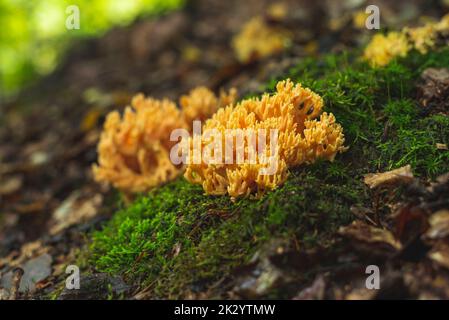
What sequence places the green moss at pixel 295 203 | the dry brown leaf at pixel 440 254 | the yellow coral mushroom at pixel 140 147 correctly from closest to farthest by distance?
1. the dry brown leaf at pixel 440 254
2. the green moss at pixel 295 203
3. the yellow coral mushroom at pixel 140 147

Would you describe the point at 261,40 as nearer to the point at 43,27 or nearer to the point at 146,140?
the point at 146,140

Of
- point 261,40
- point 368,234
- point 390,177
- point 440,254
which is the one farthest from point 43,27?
point 440,254

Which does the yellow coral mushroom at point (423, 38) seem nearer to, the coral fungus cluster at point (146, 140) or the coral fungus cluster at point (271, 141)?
the coral fungus cluster at point (271, 141)

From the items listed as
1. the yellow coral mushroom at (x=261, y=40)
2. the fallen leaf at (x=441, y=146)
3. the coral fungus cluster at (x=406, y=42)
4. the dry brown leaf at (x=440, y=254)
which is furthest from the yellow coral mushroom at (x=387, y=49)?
the dry brown leaf at (x=440, y=254)

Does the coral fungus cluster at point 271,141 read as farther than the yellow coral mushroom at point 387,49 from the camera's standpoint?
No

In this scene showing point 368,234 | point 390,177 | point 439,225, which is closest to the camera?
point 439,225
